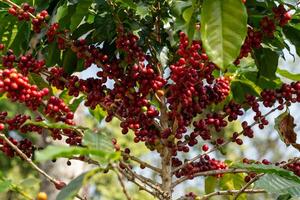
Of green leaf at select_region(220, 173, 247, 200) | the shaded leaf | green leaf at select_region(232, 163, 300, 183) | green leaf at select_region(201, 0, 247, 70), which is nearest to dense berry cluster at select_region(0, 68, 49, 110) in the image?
green leaf at select_region(201, 0, 247, 70)

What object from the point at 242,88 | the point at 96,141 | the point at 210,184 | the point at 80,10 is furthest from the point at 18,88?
the point at 210,184

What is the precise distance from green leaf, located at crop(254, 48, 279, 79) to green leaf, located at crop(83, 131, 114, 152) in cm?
87

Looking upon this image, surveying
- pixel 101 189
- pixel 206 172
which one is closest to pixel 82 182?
pixel 206 172

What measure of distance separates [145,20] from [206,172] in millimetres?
690

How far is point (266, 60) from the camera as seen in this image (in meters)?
2.14

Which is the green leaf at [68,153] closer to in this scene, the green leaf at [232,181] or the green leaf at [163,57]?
the green leaf at [163,57]

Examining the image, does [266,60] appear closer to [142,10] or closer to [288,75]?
[288,75]

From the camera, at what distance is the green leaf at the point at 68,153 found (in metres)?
1.08

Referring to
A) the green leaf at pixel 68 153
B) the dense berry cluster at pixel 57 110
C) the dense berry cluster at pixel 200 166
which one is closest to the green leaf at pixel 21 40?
the dense berry cluster at pixel 57 110

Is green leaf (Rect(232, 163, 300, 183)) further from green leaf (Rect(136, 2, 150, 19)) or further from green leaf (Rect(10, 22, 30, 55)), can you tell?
green leaf (Rect(10, 22, 30, 55))

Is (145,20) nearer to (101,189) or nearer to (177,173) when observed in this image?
(177,173)

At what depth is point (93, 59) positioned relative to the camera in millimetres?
2010

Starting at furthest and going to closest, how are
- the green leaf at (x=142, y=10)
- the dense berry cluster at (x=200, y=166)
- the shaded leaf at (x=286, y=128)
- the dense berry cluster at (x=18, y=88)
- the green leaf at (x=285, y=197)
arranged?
1. the shaded leaf at (x=286, y=128)
2. the dense berry cluster at (x=200, y=166)
3. the green leaf at (x=142, y=10)
4. the green leaf at (x=285, y=197)
5. the dense berry cluster at (x=18, y=88)

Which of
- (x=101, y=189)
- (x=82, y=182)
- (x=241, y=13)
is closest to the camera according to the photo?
(x=82, y=182)
